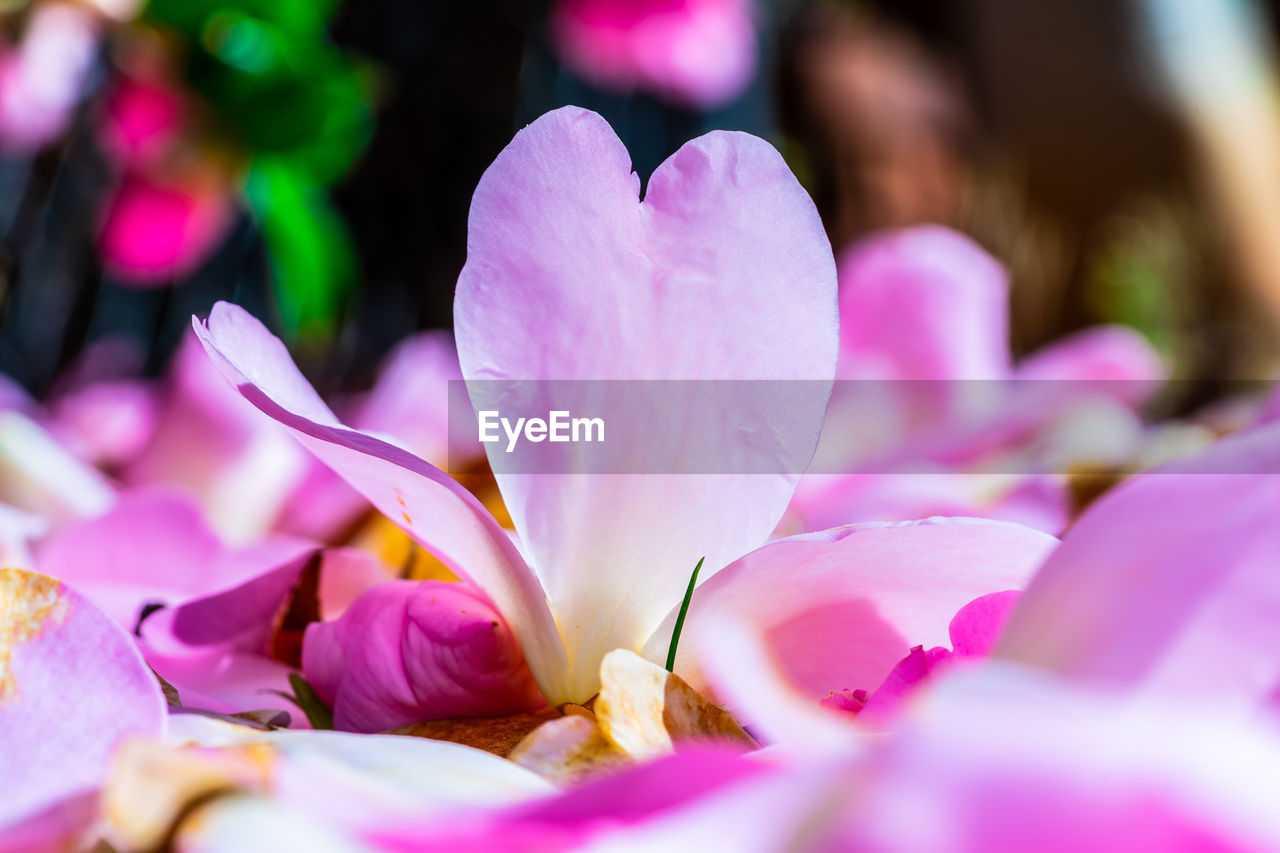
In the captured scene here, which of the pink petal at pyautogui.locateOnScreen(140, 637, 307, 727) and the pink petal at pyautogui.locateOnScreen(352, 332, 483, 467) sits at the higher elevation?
the pink petal at pyautogui.locateOnScreen(140, 637, 307, 727)

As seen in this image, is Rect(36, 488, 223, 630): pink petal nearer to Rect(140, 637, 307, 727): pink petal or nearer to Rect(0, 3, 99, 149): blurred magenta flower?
Rect(140, 637, 307, 727): pink petal

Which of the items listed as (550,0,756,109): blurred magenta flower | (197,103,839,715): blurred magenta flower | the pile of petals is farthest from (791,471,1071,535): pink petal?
(550,0,756,109): blurred magenta flower

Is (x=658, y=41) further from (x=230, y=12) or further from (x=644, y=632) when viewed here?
(x=644, y=632)

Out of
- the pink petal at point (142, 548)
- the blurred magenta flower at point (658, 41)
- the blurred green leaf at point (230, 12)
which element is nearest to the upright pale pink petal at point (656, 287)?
the pink petal at point (142, 548)

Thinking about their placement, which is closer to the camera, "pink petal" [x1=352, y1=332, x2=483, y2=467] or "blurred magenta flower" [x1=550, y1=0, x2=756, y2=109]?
"pink petal" [x1=352, y1=332, x2=483, y2=467]

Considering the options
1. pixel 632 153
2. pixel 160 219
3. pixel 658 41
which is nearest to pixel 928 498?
pixel 632 153

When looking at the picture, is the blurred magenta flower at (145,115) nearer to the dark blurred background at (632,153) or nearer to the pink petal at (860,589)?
the dark blurred background at (632,153)
